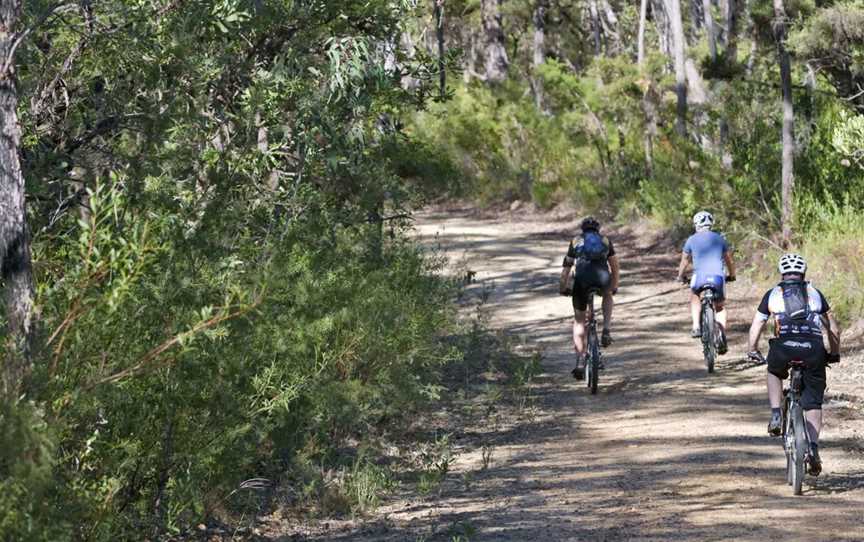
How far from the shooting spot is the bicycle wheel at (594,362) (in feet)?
43.6

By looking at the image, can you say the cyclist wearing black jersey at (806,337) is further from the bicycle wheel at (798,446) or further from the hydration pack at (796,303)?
the bicycle wheel at (798,446)

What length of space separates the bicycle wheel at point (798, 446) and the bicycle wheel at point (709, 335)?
16.1ft

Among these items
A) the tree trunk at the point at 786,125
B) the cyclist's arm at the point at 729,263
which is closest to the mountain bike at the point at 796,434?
the cyclist's arm at the point at 729,263

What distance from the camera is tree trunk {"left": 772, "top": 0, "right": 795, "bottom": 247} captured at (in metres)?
18.3

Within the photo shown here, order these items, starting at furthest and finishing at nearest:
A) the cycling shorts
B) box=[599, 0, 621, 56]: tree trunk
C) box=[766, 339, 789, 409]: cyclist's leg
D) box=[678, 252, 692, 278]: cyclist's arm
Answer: box=[599, 0, 621, 56]: tree trunk → box=[678, 252, 692, 278]: cyclist's arm → the cycling shorts → box=[766, 339, 789, 409]: cyclist's leg

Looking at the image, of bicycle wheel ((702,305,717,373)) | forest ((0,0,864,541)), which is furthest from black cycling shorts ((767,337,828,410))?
bicycle wheel ((702,305,717,373))

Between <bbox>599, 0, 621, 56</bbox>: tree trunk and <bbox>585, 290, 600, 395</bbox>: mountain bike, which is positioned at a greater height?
<bbox>599, 0, 621, 56</bbox>: tree trunk

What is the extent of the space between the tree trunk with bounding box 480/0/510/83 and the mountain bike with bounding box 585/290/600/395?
89.5ft

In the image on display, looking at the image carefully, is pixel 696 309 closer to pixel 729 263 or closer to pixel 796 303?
pixel 729 263

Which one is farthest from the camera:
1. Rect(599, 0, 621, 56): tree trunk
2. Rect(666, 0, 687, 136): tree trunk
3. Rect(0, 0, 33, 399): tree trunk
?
Rect(599, 0, 621, 56): tree trunk

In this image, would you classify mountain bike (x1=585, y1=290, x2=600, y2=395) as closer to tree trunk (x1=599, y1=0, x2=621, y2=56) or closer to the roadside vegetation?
the roadside vegetation

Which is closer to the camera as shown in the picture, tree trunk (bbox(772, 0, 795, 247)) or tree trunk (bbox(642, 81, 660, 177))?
tree trunk (bbox(772, 0, 795, 247))

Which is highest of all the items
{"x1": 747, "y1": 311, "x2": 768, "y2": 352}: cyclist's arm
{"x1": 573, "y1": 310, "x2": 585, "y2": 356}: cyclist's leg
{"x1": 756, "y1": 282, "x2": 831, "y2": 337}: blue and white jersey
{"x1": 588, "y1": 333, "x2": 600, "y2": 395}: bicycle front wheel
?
{"x1": 756, "y1": 282, "x2": 831, "y2": 337}: blue and white jersey

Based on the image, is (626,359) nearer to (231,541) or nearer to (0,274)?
(231,541)
